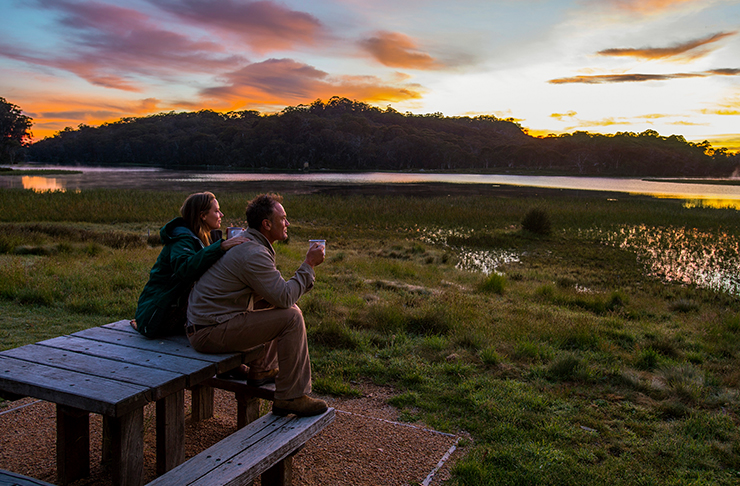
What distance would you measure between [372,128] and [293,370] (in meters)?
181

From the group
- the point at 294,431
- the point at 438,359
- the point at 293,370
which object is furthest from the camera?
the point at 438,359

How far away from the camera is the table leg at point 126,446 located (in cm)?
247

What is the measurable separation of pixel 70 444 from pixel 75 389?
0.89m

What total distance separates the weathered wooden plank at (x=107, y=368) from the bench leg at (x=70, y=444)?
0.37 m

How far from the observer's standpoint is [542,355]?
5.53 m

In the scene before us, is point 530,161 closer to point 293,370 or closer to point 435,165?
point 435,165

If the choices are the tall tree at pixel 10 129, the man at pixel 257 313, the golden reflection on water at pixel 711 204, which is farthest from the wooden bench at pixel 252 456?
the tall tree at pixel 10 129

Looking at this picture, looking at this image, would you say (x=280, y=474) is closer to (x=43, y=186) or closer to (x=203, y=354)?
(x=203, y=354)

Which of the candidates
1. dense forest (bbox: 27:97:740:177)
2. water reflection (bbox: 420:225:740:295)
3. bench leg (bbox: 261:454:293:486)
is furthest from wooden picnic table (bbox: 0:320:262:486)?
dense forest (bbox: 27:97:740:177)

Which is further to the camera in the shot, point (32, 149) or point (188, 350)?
point (32, 149)

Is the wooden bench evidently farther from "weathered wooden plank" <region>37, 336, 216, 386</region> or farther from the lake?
the lake

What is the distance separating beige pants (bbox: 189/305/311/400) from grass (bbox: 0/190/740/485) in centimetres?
126

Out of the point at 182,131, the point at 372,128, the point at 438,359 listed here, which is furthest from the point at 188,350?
the point at 182,131

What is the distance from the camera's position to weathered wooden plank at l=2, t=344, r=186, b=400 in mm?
2426
